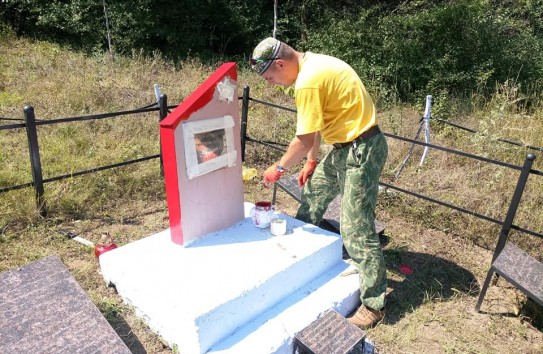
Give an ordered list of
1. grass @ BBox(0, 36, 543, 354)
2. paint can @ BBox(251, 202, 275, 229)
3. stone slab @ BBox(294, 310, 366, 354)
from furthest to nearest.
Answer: paint can @ BBox(251, 202, 275, 229) < grass @ BBox(0, 36, 543, 354) < stone slab @ BBox(294, 310, 366, 354)

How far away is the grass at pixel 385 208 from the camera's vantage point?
111 inches

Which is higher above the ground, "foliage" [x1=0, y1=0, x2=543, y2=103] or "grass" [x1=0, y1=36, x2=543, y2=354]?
"foliage" [x1=0, y1=0, x2=543, y2=103]

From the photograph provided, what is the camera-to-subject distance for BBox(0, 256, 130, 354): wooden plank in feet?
6.63

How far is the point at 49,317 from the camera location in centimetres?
218

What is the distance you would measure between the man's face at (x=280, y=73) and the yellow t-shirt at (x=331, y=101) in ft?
0.30

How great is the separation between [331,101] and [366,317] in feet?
4.65

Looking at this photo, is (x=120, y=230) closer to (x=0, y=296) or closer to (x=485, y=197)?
(x=0, y=296)

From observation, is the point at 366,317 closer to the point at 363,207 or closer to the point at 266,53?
the point at 363,207

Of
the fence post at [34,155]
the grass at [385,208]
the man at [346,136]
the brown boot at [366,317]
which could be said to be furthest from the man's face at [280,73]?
the fence post at [34,155]

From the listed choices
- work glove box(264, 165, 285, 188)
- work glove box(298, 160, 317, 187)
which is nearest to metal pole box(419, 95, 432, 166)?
work glove box(298, 160, 317, 187)

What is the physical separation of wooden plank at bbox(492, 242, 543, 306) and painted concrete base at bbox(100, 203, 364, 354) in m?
0.97

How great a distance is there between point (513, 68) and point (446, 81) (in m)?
1.67

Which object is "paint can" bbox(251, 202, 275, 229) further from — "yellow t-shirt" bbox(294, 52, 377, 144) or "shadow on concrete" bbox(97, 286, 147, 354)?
"shadow on concrete" bbox(97, 286, 147, 354)

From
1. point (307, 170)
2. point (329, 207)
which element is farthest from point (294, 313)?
point (329, 207)
